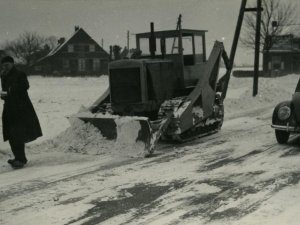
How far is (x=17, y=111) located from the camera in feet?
26.9

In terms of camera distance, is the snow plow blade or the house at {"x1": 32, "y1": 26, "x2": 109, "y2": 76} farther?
the house at {"x1": 32, "y1": 26, "x2": 109, "y2": 76}

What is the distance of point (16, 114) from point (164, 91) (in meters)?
3.55

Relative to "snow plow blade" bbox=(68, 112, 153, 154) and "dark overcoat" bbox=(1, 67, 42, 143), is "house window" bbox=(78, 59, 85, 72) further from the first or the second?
"dark overcoat" bbox=(1, 67, 42, 143)

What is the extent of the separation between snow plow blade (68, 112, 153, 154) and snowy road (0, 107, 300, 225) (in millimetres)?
468

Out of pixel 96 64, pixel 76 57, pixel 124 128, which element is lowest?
pixel 124 128

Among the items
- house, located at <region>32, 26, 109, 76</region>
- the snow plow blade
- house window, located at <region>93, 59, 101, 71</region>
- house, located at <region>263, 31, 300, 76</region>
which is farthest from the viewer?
house window, located at <region>93, 59, 101, 71</region>

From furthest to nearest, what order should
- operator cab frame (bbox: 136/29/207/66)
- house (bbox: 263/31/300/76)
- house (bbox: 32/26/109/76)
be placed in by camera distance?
house (bbox: 32/26/109/76)
house (bbox: 263/31/300/76)
operator cab frame (bbox: 136/29/207/66)

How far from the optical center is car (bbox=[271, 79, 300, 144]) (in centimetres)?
937

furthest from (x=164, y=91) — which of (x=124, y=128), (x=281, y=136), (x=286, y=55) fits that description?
(x=286, y=55)

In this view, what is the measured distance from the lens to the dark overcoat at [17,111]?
26.8 feet

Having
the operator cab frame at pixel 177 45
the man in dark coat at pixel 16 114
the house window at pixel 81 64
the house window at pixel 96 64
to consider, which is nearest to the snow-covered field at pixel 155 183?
the man in dark coat at pixel 16 114

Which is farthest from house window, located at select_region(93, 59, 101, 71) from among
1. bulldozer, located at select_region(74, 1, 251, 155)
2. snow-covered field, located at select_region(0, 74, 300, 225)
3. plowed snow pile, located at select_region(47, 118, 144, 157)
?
plowed snow pile, located at select_region(47, 118, 144, 157)

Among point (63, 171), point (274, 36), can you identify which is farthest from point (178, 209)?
point (274, 36)

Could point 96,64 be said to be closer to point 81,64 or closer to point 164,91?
point 81,64
